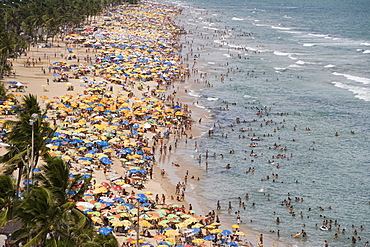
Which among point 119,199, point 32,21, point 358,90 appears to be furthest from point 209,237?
point 32,21

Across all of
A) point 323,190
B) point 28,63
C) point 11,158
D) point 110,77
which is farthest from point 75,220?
point 28,63

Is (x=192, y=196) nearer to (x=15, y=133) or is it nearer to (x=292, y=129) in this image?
(x=15, y=133)

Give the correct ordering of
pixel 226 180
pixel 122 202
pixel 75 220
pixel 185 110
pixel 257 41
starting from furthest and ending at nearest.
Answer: pixel 257 41 → pixel 185 110 → pixel 226 180 → pixel 122 202 → pixel 75 220

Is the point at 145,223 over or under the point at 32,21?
under

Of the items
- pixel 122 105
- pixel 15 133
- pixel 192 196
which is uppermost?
pixel 15 133

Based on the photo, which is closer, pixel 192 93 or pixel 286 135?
pixel 286 135

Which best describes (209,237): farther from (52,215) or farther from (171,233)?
(52,215)

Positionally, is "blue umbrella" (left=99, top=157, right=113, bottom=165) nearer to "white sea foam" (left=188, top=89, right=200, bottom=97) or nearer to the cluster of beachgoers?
the cluster of beachgoers
